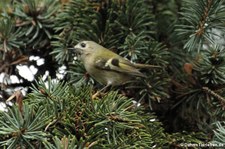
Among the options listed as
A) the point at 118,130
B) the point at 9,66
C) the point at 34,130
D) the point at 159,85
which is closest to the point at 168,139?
the point at 118,130

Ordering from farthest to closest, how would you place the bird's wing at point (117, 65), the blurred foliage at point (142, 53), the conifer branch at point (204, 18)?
the bird's wing at point (117, 65) < the conifer branch at point (204, 18) < the blurred foliage at point (142, 53)

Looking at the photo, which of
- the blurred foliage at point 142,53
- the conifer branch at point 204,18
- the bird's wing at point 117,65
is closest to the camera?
the blurred foliage at point 142,53

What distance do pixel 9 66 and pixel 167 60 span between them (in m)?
0.79

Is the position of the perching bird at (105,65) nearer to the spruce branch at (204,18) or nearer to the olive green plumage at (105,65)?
the olive green plumage at (105,65)

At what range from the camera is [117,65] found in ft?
8.13

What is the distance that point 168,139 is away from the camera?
1743 millimetres

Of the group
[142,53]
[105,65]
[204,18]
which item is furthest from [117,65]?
[204,18]

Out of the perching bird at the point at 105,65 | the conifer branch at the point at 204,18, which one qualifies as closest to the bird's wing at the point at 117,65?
the perching bird at the point at 105,65

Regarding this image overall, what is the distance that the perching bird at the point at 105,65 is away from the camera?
2.27 m

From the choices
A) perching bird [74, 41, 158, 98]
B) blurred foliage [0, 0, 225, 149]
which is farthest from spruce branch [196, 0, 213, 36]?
perching bird [74, 41, 158, 98]

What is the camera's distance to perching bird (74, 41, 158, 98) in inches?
89.3

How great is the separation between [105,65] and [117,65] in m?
0.14

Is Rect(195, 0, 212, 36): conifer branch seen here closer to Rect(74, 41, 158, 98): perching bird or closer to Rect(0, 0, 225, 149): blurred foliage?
Rect(0, 0, 225, 149): blurred foliage

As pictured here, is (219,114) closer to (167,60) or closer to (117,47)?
(167,60)
